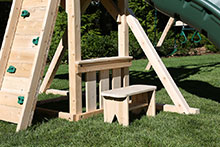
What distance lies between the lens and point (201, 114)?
482 cm

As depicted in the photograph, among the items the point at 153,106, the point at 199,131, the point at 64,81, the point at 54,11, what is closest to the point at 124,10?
the point at 54,11

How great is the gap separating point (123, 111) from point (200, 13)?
164cm

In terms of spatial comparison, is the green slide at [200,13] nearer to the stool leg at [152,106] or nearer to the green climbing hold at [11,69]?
the stool leg at [152,106]

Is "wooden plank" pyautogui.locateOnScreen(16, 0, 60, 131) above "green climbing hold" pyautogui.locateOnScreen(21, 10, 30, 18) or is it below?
below

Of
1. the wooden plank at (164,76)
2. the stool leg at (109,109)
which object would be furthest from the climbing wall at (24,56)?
the wooden plank at (164,76)

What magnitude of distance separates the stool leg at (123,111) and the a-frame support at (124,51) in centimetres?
71

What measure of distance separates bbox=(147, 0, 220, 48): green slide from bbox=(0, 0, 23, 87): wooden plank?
2322 mm

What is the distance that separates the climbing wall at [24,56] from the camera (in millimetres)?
4223

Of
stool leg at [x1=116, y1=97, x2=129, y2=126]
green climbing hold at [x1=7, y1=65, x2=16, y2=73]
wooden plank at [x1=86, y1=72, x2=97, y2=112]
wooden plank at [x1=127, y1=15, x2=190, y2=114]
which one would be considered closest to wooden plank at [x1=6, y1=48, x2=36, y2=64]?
green climbing hold at [x1=7, y1=65, x2=16, y2=73]

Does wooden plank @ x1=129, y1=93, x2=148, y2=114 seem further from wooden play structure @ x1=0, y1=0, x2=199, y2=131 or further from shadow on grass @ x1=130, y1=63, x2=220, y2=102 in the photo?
shadow on grass @ x1=130, y1=63, x2=220, y2=102

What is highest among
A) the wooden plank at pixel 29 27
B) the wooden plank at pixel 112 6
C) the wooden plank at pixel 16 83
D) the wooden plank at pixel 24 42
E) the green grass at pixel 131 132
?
the wooden plank at pixel 112 6

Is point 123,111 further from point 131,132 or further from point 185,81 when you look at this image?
point 185,81

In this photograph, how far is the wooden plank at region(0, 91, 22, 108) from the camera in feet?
14.2

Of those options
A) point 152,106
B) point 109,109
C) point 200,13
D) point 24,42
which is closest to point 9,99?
point 24,42
